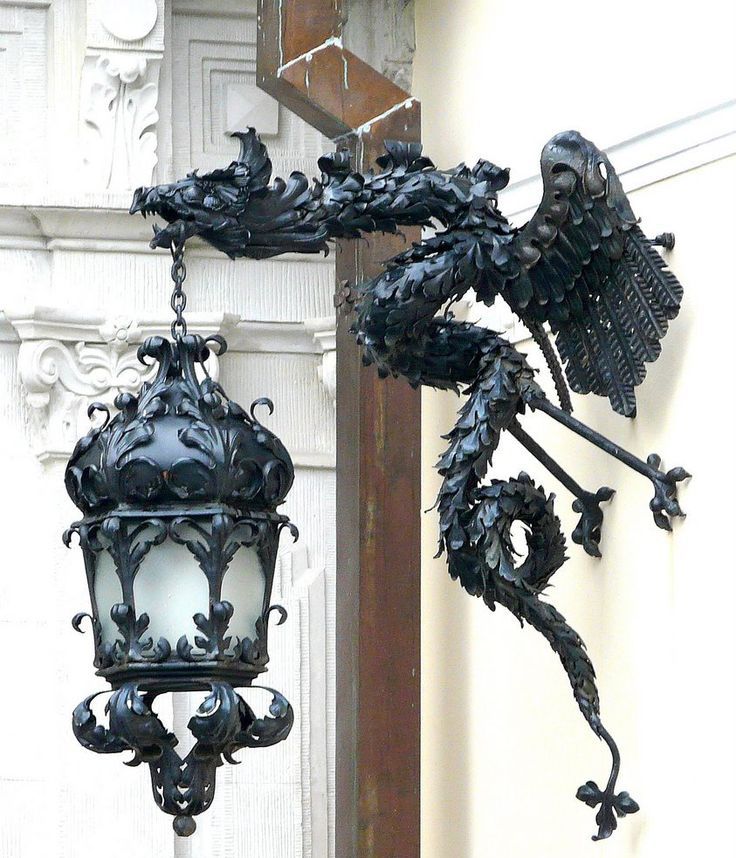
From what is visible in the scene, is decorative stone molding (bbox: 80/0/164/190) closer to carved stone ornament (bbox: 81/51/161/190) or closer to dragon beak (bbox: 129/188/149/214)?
carved stone ornament (bbox: 81/51/161/190)

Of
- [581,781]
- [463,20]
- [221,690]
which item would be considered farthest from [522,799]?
[463,20]

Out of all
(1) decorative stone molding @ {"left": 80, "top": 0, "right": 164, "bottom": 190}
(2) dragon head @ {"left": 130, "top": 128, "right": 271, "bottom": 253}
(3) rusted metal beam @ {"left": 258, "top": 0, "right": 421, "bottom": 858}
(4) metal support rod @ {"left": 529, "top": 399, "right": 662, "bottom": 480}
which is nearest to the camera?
→ (2) dragon head @ {"left": 130, "top": 128, "right": 271, "bottom": 253}

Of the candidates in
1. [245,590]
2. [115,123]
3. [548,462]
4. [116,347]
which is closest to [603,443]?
[548,462]

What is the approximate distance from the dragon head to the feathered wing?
→ 13.9 inches

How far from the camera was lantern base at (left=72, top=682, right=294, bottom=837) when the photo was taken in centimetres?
227

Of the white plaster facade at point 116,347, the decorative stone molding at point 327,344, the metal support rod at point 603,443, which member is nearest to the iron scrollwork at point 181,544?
the metal support rod at point 603,443

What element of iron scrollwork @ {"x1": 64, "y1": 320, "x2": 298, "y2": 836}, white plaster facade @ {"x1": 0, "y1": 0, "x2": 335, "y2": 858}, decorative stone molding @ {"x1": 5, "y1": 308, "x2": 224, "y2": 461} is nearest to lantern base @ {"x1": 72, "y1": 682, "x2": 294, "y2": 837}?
iron scrollwork @ {"x1": 64, "y1": 320, "x2": 298, "y2": 836}

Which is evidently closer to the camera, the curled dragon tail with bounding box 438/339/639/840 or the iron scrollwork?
the iron scrollwork

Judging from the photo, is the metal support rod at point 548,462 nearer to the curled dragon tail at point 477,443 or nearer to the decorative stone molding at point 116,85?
the curled dragon tail at point 477,443

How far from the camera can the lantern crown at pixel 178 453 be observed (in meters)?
2.31

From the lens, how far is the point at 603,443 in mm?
2633

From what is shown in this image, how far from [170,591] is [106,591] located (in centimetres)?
9

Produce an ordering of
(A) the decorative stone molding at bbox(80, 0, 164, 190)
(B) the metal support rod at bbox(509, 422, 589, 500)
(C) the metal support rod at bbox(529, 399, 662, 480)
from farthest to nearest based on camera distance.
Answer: (A) the decorative stone molding at bbox(80, 0, 164, 190) → (B) the metal support rod at bbox(509, 422, 589, 500) → (C) the metal support rod at bbox(529, 399, 662, 480)

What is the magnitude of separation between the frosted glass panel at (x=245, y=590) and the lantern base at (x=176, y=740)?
0.08m
